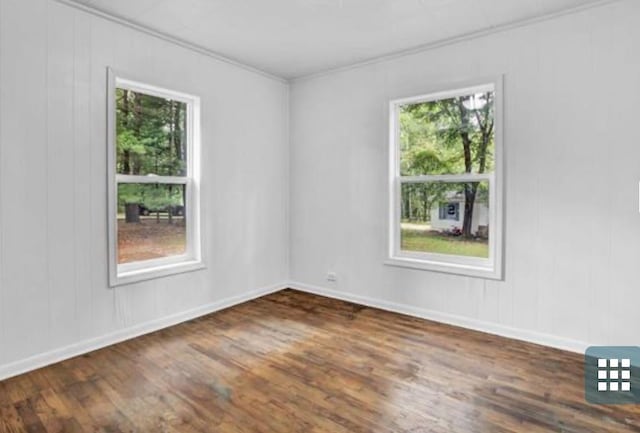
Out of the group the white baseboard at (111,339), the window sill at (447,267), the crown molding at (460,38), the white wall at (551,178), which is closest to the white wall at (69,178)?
the white baseboard at (111,339)

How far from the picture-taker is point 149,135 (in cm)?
344

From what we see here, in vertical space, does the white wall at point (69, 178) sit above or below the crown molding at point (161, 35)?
below

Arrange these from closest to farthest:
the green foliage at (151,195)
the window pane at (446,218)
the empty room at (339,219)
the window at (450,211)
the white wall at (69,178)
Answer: the empty room at (339,219) < the white wall at (69,178) < the green foliage at (151,195) < the window pane at (446,218) < the window at (450,211)

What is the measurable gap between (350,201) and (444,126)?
1.26m

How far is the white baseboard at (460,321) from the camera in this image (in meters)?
2.99

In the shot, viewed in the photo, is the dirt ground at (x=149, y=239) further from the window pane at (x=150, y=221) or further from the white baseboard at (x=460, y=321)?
the white baseboard at (x=460, y=321)

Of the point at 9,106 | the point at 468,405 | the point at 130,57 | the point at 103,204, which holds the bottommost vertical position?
the point at 468,405

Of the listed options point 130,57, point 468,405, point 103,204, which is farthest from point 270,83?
point 468,405

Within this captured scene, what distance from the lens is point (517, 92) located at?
3141 mm

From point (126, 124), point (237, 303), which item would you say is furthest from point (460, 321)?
point (126, 124)

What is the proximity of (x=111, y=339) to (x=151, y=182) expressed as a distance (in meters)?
1.38

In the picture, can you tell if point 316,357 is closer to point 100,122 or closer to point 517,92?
point 100,122

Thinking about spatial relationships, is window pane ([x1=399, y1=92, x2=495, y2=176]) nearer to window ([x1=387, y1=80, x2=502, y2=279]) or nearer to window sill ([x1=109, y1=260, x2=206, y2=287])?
window ([x1=387, y1=80, x2=502, y2=279])

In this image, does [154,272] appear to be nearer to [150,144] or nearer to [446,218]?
[150,144]
